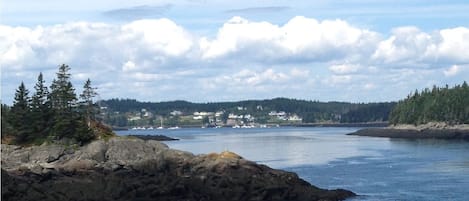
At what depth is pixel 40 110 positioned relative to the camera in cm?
6788

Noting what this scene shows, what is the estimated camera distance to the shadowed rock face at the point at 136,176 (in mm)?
52656

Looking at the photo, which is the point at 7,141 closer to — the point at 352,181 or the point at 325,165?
the point at 352,181

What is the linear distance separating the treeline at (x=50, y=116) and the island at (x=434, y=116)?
9646cm

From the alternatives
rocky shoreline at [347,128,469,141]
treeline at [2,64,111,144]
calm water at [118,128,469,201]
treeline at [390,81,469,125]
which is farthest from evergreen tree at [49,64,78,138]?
treeline at [390,81,469,125]

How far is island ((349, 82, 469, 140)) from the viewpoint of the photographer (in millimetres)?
161000

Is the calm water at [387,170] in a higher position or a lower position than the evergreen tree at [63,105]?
lower

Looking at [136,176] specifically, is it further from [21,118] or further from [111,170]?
[21,118]

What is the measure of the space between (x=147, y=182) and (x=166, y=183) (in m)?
1.20

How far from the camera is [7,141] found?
65625 mm

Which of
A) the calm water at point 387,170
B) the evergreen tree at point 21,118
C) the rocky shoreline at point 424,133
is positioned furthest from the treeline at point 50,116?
the rocky shoreline at point 424,133

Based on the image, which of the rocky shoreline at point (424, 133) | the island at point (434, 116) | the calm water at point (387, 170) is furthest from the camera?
the island at point (434, 116)

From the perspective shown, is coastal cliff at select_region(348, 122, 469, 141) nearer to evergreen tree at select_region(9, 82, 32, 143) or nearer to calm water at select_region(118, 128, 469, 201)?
calm water at select_region(118, 128, 469, 201)

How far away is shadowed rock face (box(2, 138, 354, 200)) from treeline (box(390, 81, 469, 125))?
110632 millimetres

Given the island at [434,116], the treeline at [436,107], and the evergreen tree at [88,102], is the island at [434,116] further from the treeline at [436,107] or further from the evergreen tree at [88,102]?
the evergreen tree at [88,102]
